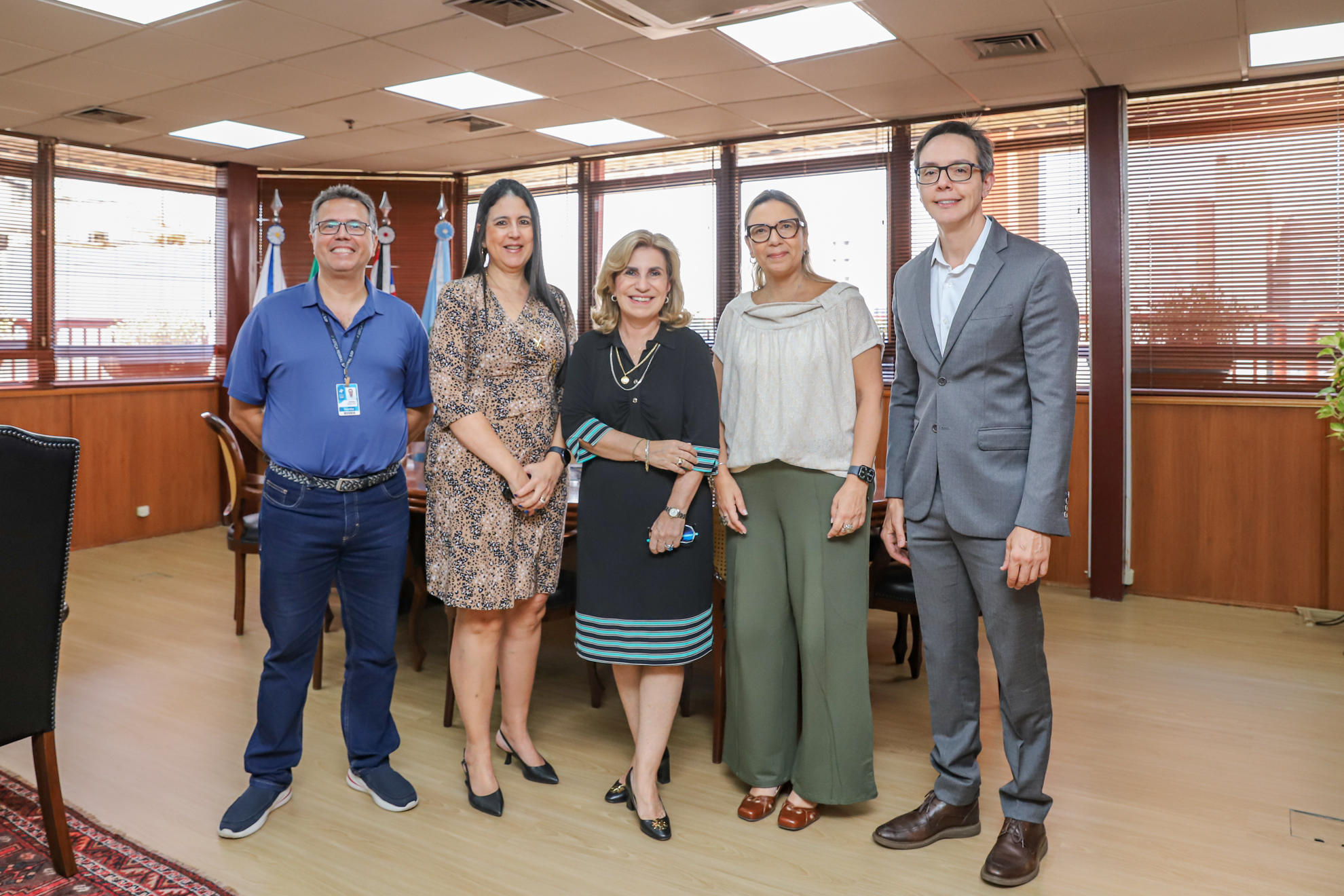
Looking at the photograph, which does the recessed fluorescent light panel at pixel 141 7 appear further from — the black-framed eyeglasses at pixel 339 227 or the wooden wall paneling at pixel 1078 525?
the wooden wall paneling at pixel 1078 525

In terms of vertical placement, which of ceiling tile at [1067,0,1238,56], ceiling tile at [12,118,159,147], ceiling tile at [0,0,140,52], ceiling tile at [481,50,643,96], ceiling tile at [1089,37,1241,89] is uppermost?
ceiling tile at [12,118,159,147]

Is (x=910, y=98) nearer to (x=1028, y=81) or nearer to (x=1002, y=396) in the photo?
(x=1028, y=81)

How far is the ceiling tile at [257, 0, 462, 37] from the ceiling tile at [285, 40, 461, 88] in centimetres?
26

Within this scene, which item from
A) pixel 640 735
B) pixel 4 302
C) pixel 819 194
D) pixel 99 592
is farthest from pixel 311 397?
pixel 4 302

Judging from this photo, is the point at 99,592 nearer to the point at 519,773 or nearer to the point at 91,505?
the point at 91,505

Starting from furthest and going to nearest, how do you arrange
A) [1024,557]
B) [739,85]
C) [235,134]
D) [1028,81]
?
[235,134], [739,85], [1028,81], [1024,557]

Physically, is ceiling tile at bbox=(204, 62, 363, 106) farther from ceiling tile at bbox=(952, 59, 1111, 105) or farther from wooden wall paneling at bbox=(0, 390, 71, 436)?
ceiling tile at bbox=(952, 59, 1111, 105)

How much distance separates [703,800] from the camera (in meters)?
2.81

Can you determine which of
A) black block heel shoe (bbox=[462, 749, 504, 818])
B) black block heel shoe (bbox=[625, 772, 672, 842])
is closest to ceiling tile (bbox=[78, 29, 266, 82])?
black block heel shoe (bbox=[462, 749, 504, 818])

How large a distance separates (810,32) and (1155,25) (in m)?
1.46

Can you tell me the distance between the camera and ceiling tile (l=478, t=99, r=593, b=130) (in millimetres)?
5605

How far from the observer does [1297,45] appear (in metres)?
4.45

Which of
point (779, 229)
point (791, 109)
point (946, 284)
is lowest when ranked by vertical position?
point (946, 284)

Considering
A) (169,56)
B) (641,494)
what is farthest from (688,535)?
(169,56)
